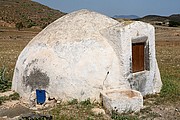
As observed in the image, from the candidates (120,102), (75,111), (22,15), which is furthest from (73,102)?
(22,15)

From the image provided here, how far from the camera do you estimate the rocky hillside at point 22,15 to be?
66.6 metres

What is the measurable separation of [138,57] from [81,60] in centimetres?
193

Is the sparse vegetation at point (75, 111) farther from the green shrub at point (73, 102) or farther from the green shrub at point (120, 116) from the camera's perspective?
the green shrub at point (120, 116)

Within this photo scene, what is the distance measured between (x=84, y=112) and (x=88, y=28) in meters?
2.66

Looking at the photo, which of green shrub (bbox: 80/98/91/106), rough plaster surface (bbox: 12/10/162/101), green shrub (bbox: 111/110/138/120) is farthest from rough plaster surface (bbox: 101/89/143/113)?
green shrub (bbox: 80/98/91/106)

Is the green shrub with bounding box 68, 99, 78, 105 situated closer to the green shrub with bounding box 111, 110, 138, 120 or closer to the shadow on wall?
the shadow on wall

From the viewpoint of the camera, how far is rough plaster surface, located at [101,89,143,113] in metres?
8.92

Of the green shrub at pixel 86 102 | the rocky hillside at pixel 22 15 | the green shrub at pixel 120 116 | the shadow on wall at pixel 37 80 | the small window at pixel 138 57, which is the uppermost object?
the rocky hillside at pixel 22 15

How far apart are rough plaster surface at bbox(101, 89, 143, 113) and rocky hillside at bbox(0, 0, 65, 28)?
55.1 metres

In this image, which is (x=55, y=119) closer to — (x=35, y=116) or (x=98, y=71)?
(x=35, y=116)

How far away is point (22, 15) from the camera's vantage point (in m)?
73.8

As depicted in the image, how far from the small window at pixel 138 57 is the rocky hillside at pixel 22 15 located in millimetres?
54056

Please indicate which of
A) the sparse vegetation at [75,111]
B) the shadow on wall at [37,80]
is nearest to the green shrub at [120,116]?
the sparse vegetation at [75,111]

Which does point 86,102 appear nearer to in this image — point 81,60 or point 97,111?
point 97,111
